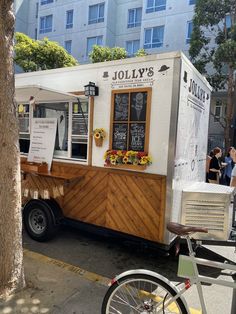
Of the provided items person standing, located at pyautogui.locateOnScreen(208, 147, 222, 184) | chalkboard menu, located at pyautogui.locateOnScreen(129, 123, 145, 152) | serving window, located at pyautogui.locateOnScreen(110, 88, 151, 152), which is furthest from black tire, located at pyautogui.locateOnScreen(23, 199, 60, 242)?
person standing, located at pyautogui.locateOnScreen(208, 147, 222, 184)

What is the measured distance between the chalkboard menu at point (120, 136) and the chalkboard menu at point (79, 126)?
24.5 inches

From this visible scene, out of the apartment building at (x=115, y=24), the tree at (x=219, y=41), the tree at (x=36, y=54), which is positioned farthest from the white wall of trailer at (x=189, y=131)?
the apartment building at (x=115, y=24)

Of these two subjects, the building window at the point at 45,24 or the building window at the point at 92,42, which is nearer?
the building window at the point at 92,42

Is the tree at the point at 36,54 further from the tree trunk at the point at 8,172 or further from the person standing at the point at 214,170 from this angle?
the tree trunk at the point at 8,172

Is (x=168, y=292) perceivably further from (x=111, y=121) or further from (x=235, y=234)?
(x=111, y=121)

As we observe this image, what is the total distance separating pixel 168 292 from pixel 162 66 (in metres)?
2.84

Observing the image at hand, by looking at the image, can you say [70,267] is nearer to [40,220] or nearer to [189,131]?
[40,220]

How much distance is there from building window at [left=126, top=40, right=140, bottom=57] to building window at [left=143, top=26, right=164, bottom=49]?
52.9 inches

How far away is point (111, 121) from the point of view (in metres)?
4.60

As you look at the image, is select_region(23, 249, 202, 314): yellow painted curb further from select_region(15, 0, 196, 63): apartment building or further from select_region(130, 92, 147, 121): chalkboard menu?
select_region(15, 0, 196, 63): apartment building

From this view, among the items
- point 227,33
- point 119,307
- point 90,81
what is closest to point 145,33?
point 227,33

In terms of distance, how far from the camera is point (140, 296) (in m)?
2.70

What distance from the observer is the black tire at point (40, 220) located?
4898mm

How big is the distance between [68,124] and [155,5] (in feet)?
67.0
